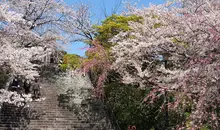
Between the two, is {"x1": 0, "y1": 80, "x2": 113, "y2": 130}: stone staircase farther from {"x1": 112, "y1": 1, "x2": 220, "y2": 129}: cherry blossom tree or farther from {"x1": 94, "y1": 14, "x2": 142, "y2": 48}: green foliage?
{"x1": 94, "y1": 14, "x2": 142, "y2": 48}: green foliage

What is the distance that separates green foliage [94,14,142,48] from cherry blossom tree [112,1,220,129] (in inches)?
68.3

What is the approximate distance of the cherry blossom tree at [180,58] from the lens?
24.7ft

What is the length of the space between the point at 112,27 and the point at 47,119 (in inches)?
214

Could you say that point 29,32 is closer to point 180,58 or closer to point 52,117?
point 52,117

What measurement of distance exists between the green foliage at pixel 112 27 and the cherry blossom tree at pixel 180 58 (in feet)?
5.69

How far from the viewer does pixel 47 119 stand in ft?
43.5

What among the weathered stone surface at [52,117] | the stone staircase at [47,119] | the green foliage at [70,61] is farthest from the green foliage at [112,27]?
the stone staircase at [47,119]

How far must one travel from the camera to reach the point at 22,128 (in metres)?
12.4

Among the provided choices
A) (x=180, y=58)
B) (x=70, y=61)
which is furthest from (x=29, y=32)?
(x=180, y=58)

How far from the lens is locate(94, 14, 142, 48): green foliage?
1449 centimetres

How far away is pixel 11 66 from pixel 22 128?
277 cm

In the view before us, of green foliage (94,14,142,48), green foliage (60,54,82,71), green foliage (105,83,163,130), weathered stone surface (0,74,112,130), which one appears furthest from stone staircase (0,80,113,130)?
green foliage (94,14,142,48)

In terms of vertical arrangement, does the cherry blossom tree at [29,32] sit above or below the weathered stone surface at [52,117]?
above

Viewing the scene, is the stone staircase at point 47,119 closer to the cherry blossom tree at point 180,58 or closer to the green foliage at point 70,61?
the cherry blossom tree at point 180,58
